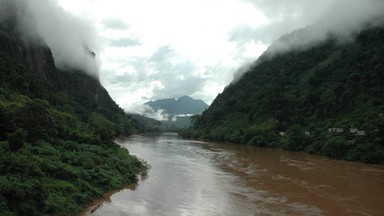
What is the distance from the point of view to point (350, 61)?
10419 centimetres

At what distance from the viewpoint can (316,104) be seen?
95.1 metres

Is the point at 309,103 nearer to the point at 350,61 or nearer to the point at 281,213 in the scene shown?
the point at 350,61

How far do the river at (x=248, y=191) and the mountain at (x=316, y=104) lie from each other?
688 inches

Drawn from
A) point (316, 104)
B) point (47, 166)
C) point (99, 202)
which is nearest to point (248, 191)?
point (99, 202)

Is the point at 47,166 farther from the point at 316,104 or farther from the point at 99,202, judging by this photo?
the point at 316,104

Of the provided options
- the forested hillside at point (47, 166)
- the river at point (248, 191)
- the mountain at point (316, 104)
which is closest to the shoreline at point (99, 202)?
the river at point (248, 191)

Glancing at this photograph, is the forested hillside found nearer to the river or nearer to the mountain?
the river

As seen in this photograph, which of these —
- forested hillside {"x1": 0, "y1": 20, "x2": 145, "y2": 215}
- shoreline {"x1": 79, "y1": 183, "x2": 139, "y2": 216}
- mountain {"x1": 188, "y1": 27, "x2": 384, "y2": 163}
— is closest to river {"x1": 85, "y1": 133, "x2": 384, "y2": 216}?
shoreline {"x1": 79, "y1": 183, "x2": 139, "y2": 216}

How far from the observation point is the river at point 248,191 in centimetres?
2580

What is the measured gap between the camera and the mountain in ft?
213

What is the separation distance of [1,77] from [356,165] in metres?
55.2

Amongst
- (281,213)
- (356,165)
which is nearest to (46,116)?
(281,213)

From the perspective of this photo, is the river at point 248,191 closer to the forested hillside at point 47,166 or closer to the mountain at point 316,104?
the forested hillside at point 47,166

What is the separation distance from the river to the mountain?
57.3 feet
